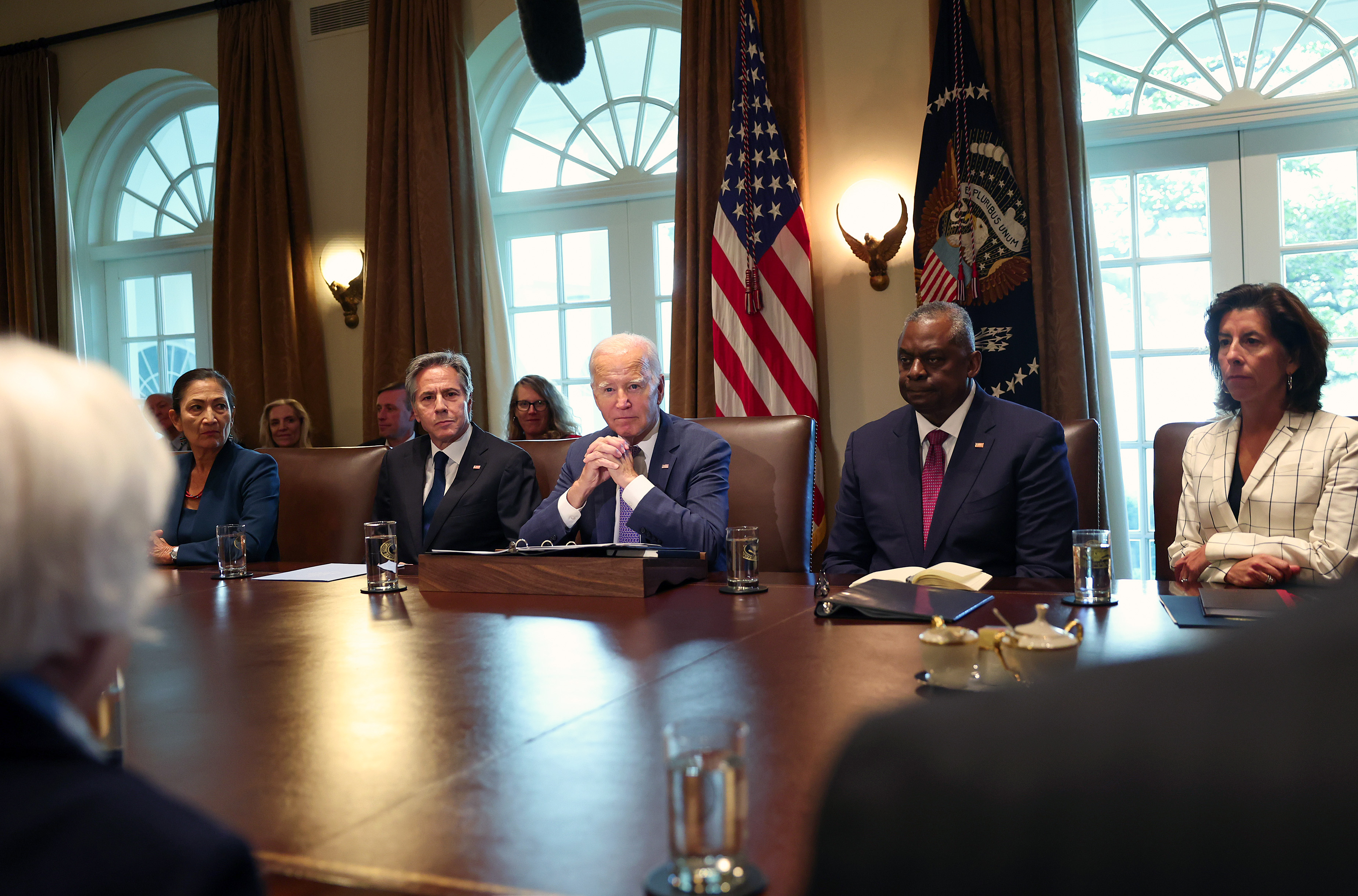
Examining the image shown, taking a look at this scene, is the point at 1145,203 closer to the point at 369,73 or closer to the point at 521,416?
the point at 521,416

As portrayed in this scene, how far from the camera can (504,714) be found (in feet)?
4.22

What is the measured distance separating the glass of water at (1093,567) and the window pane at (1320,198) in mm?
2921

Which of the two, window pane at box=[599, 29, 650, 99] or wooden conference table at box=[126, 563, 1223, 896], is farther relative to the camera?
window pane at box=[599, 29, 650, 99]

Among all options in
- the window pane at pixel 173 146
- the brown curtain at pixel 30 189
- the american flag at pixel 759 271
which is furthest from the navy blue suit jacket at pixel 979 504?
the brown curtain at pixel 30 189

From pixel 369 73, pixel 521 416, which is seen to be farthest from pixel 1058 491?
pixel 369 73

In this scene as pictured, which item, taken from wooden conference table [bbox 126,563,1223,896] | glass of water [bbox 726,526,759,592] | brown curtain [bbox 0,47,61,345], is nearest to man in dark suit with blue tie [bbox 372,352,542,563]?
wooden conference table [bbox 126,563,1223,896]

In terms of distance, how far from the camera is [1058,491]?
8.36 ft

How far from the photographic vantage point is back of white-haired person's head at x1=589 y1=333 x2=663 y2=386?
10.1ft

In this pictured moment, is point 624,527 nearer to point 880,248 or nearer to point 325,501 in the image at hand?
point 325,501

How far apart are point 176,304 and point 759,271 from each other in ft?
13.1

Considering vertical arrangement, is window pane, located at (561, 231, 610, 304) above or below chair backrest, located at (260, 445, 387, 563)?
above

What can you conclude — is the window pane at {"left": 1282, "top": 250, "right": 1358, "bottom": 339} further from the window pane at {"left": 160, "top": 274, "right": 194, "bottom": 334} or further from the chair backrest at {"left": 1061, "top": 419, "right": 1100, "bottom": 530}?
the window pane at {"left": 160, "top": 274, "right": 194, "bottom": 334}

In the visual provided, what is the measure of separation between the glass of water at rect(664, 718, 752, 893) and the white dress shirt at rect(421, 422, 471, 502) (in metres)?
2.60

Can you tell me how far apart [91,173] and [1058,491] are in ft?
20.4
